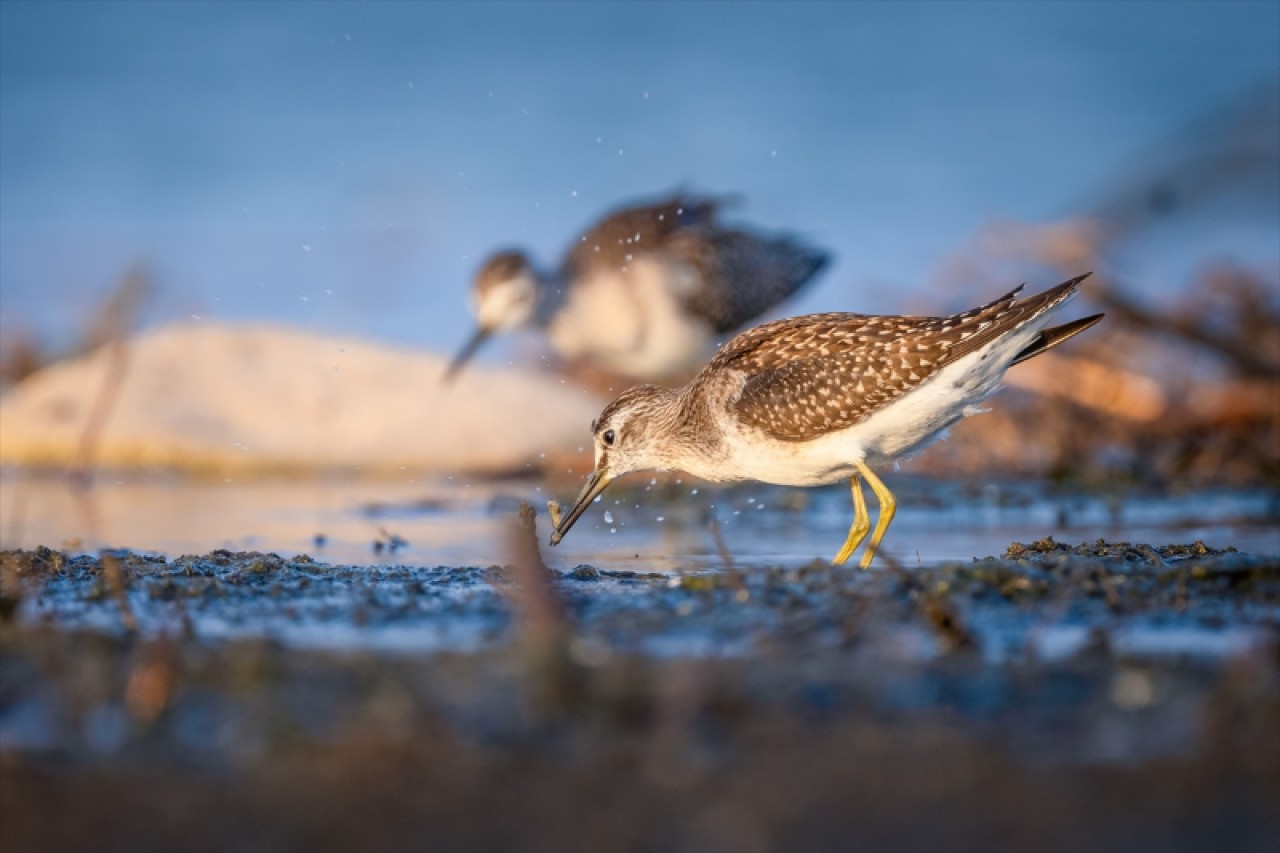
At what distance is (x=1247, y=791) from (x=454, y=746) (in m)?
1.47

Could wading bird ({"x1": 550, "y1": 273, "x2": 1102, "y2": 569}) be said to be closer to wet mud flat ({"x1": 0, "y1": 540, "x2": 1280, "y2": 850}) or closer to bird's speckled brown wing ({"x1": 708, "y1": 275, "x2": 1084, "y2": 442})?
bird's speckled brown wing ({"x1": 708, "y1": 275, "x2": 1084, "y2": 442})

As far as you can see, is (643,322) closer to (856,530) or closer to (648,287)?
(648,287)

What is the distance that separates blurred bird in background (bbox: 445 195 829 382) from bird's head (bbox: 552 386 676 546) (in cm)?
426

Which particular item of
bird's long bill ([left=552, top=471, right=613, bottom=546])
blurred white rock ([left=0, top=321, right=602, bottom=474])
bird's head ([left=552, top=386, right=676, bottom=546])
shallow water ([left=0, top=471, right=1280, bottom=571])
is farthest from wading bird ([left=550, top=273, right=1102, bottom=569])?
blurred white rock ([left=0, top=321, right=602, bottom=474])

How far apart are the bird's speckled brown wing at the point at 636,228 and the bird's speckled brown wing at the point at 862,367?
5562 mm

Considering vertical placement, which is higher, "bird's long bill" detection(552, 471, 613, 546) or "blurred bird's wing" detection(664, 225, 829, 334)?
"blurred bird's wing" detection(664, 225, 829, 334)

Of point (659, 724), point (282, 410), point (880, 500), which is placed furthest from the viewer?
point (282, 410)

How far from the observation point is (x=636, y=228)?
1172 centimetres

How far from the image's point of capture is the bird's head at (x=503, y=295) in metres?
11.9

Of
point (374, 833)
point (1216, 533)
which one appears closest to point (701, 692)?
point (374, 833)

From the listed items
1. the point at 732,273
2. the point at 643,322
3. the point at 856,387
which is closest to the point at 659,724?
the point at 856,387

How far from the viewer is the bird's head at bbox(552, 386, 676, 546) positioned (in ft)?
22.6

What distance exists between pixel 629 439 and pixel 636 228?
5.01 metres

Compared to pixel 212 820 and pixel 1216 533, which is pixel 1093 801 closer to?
pixel 212 820
